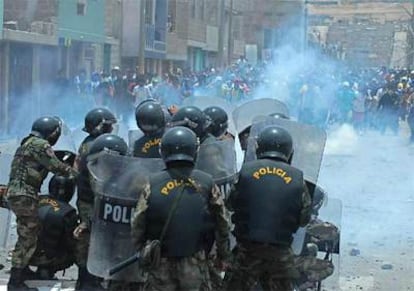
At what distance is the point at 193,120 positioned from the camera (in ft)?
20.2

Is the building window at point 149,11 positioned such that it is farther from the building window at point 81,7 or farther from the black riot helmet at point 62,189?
the black riot helmet at point 62,189

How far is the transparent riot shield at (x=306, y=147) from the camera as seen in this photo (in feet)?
18.3

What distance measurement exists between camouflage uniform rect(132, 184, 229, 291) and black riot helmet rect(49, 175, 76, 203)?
2.01 metres

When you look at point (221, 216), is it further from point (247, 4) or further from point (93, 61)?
point (247, 4)

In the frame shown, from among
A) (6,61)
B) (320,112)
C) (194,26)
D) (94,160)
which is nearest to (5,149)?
(6,61)

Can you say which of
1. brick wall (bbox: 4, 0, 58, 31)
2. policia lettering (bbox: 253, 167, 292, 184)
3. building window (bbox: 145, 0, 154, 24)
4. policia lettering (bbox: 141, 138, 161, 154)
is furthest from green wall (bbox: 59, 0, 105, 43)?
policia lettering (bbox: 253, 167, 292, 184)

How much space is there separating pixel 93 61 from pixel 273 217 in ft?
71.7

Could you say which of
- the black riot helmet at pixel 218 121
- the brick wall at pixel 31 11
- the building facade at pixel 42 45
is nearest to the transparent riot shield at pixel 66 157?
the black riot helmet at pixel 218 121

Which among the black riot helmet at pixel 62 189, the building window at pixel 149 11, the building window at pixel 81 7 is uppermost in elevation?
the building window at pixel 149 11

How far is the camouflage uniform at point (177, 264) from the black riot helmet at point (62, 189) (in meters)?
2.01

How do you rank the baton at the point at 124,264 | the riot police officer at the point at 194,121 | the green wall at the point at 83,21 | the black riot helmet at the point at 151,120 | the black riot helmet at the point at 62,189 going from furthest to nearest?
the green wall at the point at 83,21, the black riot helmet at the point at 62,189, the riot police officer at the point at 194,121, the black riot helmet at the point at 151,120, the baton at the point at 124,264

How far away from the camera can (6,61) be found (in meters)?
18.4

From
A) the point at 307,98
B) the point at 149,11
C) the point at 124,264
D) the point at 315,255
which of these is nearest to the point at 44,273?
the point at 124,264

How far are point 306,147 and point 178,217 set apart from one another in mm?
1491
